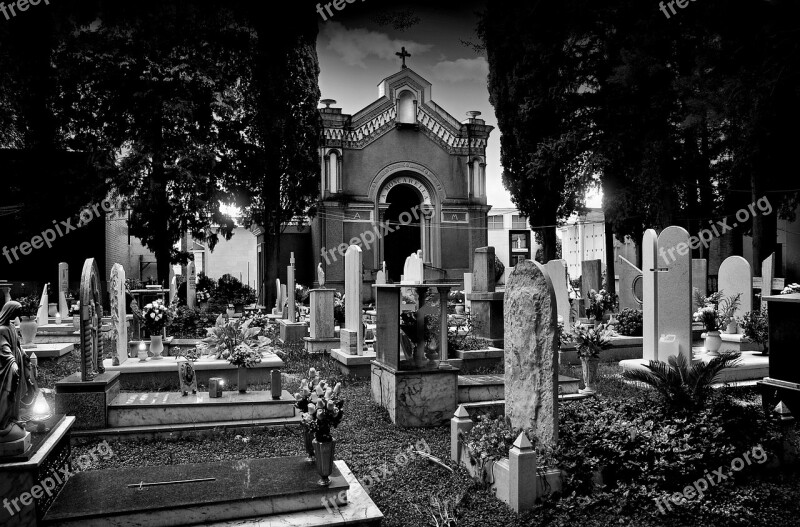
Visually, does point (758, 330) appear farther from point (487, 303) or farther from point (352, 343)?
point (352, 343)

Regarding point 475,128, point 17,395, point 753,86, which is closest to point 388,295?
point 17,395

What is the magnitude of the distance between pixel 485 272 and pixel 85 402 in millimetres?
8604

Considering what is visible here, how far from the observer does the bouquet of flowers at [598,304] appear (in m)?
16.0

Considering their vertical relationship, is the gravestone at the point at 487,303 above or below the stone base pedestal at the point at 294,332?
above

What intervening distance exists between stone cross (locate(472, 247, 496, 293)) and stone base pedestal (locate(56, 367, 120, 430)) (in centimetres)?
825

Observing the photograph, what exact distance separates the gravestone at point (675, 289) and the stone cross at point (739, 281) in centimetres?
489

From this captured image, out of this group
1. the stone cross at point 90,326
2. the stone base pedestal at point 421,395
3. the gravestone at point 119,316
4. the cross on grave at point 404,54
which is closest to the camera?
the stone cross at point 90,326

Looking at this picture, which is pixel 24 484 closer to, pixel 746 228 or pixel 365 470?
pixel 365 470

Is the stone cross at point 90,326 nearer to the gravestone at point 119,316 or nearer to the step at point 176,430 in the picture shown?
the step at point 176,430

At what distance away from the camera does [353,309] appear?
38.6ft

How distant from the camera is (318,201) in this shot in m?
27.4

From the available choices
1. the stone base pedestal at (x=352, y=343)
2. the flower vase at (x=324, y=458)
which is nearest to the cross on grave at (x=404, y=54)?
the stone base pedestal at (x=352, y=343)

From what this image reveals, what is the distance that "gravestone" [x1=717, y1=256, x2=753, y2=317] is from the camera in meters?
13.5

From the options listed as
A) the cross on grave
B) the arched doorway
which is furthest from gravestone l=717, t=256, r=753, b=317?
the cross on grave
